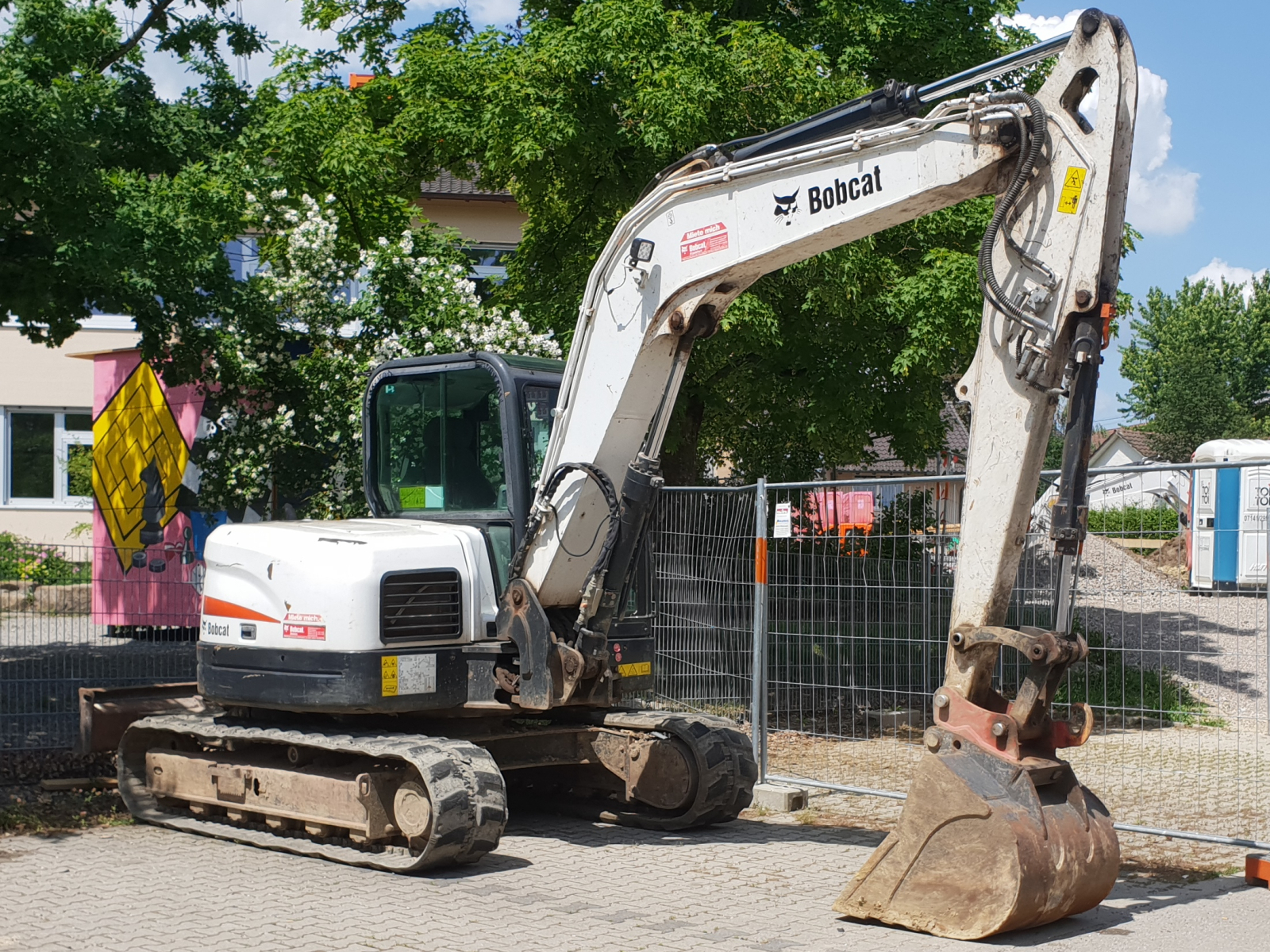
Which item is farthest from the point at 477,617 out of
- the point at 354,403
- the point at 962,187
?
the point at 354,403

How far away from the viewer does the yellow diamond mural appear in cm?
1786

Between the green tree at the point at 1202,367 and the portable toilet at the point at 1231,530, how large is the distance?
146ft

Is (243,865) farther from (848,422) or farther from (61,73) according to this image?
(848,422)

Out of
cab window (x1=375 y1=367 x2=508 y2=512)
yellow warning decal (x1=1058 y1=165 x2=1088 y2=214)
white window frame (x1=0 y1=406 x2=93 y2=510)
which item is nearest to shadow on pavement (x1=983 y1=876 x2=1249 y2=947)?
yellow warning decal (x1=1058 y1=165 x2=1088 y2=214)

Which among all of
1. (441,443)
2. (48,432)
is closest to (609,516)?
(441,443)

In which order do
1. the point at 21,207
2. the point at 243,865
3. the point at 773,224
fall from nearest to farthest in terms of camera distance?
the point at 773,224
the point at 243,865
the point at 21,207

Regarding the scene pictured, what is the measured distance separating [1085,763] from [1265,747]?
112 centimetres

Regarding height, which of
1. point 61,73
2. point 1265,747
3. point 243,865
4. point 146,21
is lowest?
point 243,865

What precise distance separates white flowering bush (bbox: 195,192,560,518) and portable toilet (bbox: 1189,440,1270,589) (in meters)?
6.86

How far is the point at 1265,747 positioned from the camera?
755 centimetres

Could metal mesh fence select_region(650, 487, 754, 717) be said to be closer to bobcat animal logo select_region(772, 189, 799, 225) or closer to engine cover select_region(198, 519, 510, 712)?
engine cover select_region(198, 519, 510, 712)

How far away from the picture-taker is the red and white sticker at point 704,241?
23.5 ft

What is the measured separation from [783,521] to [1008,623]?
2468mm

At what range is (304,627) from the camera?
7.64m
